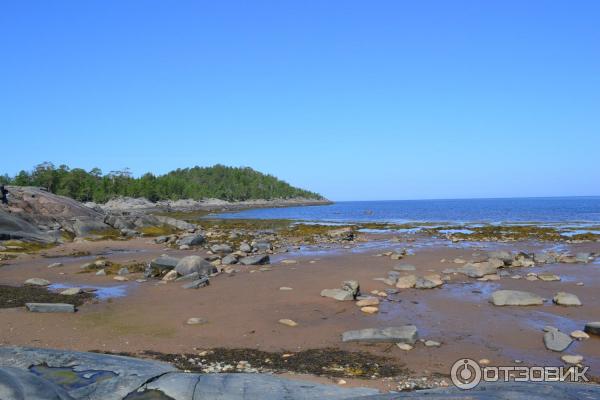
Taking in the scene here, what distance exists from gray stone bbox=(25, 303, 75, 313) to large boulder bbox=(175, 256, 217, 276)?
5.22m

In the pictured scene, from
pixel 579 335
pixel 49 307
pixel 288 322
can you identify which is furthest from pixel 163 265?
pixel 579 335

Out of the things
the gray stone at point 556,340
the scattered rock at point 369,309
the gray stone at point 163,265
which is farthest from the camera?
the gray stone at point 163,265

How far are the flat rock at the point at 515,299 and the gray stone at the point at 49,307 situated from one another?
10.9 m

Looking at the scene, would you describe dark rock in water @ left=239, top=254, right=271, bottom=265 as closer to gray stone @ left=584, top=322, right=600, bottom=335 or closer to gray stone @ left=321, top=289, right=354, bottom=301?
gray stone @ left=321, top=289, right=354, bottom=301

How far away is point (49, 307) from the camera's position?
36.3ft

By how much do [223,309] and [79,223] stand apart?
27413 mm

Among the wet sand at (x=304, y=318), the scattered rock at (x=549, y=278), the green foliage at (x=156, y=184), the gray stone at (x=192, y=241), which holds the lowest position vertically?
the wet sand at (x=304, y=318)

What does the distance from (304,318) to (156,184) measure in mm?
124053

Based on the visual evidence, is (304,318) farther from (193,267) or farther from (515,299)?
(193,267)

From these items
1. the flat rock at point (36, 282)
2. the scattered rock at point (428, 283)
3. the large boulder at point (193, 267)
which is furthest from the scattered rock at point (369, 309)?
the flat rock at point (36, 282)

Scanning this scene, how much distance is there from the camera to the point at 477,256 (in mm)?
21609

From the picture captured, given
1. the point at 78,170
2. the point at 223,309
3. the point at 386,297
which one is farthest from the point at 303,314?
the point at 78,170

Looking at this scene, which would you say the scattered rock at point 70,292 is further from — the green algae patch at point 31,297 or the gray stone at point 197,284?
the gray stone at point 197,284

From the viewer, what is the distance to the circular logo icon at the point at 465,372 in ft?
21.9
